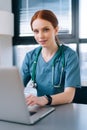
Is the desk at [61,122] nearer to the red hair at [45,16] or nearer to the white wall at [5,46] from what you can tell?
the red hair at [45,16]

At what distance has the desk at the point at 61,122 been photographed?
2.55 feet

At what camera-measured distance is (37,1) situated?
255 centimetres

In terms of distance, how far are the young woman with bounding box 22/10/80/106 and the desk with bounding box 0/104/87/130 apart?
176mm

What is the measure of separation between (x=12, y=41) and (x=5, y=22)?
20.9 inches

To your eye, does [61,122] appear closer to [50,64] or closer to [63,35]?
[50,64]

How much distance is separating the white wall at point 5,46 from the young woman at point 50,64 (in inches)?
46.0

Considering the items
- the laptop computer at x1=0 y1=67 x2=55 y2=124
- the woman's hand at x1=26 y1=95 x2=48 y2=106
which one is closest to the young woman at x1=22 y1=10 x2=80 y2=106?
the woman's hand at x1=26 y1=95 x2=48 y2=106

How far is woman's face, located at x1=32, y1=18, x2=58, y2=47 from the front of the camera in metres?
1.25

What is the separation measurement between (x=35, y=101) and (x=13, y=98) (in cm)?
21

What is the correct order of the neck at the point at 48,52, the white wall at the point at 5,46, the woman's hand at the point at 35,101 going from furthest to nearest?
the white wall at the point at 5,46 → the neck at the point at 48,52 → the woman's hand at the point at 35,101

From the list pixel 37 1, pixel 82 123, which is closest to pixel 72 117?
pixel 82 123

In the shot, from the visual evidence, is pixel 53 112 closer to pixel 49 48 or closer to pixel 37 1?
pixel 49 48

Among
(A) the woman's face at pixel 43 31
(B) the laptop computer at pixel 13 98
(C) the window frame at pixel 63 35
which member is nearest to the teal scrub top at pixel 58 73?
(A) the woman's face at pixel 43 31

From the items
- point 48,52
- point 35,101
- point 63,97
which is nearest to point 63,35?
point 48,52
